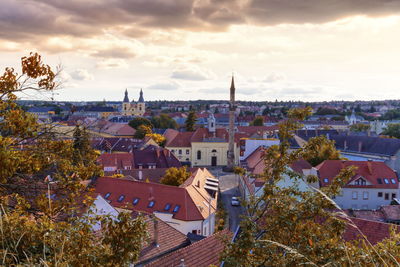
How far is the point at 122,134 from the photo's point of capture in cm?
9081

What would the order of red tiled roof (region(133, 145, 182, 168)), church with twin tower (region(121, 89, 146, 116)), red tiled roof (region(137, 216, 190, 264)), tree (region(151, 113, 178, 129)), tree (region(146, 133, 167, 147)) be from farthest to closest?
church with twin tower (region(121, 89, 146, 116))
tree (region(151, 113, 178, 129))
tree (region(146, 133, 167, 147))
red tiled roof (region(133, 145, 182, 168))
red tiled roof (region(137, 216, 190, 264))

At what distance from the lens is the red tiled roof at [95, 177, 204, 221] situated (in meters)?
28.1

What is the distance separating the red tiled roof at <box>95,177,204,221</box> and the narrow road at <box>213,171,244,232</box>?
3854mm

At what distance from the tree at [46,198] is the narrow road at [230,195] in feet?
65.7

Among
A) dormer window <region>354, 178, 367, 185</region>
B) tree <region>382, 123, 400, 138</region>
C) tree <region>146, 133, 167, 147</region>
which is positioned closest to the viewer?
dormer window <region>354, 178, 367, 185</region>

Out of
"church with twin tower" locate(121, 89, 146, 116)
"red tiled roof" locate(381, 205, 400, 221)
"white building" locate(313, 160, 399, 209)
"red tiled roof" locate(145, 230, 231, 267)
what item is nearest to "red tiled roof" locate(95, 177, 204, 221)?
"red tiled roof" locate(145, 230, 231, 267)

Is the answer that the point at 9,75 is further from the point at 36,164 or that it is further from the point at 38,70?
the point at 36,164

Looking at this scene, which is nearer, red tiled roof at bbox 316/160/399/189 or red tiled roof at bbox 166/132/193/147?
red tiled roof at bbox 316/160/399/189

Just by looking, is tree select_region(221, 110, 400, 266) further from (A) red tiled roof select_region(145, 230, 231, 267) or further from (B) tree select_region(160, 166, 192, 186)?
(B) tree select_region(160, 166, 192, 186)

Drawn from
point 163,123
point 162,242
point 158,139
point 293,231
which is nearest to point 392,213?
point 162,242

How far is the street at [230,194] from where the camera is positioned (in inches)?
1291

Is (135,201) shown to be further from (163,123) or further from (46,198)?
(163,123)

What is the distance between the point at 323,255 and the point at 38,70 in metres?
6.77

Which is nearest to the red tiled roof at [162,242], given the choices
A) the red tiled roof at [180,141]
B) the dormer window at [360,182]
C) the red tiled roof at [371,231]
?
the red tiled roof at [371,231]
